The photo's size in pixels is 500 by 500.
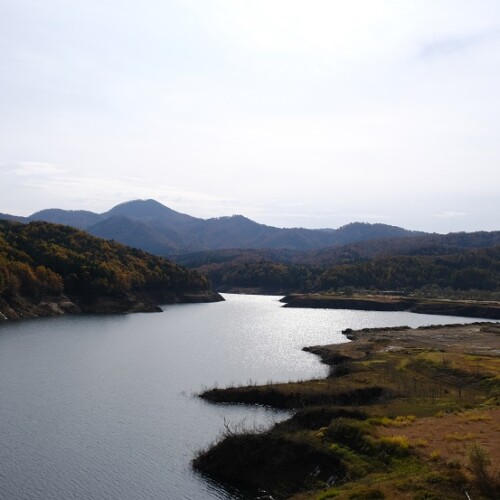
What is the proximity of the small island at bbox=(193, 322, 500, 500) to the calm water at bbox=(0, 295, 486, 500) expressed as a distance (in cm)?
385

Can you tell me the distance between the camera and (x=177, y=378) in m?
84.3

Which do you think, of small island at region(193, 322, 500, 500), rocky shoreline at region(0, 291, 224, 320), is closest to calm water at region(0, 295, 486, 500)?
small island at region(193, 322, 500, 500)

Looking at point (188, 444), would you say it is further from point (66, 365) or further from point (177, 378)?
point (66, 365)

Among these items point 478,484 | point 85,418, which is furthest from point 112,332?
point 478,484

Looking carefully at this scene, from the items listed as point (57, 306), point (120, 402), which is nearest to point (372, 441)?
point (120, 402)

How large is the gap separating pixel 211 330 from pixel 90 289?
6525cm

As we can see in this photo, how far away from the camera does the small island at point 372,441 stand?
35062 mm

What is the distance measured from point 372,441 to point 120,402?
36834 mm

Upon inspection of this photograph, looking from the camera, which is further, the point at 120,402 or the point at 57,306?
the point at 57,306

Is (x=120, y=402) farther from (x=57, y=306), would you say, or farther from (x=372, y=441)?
(x=57, y=306)

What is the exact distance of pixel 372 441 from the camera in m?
43.0

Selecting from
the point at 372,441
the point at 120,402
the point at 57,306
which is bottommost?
the point at 120,402

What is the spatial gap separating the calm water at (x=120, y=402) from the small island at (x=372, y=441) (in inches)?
152

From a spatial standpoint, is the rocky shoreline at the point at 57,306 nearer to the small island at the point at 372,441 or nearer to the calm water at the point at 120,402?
the calm water at the point at 120,402
